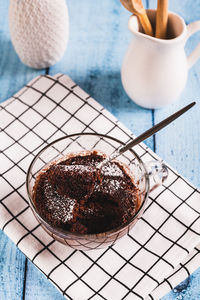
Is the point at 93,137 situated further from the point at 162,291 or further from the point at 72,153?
the point at 162,291

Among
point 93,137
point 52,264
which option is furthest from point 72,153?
point 52,264

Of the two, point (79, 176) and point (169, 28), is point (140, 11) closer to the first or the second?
point (169, 28)

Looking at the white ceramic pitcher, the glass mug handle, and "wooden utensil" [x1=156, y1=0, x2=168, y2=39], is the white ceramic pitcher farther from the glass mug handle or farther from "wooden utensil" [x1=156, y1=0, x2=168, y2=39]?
the glass mug handle

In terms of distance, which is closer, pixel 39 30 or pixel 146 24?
pixel 146 24

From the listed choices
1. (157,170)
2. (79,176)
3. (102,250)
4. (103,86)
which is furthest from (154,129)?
(103,86)

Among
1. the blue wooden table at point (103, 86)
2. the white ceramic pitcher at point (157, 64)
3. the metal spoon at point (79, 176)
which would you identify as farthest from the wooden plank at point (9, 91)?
the white ceramic pitcher at point (157, 64)

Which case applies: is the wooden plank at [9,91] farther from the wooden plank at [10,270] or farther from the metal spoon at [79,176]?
the metal spoon at [79,176]
